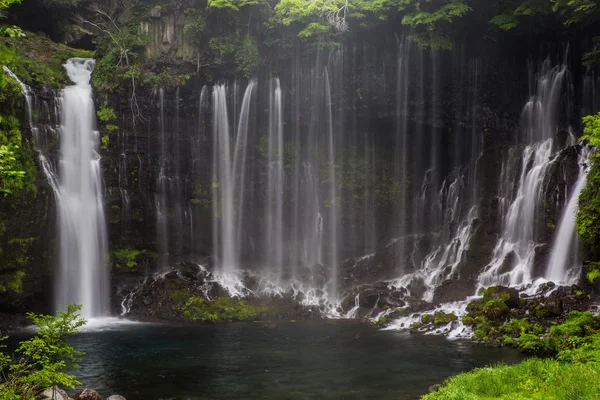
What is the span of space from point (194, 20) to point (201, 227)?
11.8m

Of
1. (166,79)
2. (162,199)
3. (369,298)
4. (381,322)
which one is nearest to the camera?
(381,322)

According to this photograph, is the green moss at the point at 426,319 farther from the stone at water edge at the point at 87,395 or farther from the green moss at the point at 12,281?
the green moss at the point at 12,281

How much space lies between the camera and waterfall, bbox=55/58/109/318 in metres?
24.9

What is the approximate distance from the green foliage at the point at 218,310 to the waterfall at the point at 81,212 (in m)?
4.29

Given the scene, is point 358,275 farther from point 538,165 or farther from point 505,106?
Result: point 505,106

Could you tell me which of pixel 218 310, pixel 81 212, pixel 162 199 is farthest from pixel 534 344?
pixel 81 212

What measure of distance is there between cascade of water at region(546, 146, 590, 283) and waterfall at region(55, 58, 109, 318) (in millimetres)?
21212

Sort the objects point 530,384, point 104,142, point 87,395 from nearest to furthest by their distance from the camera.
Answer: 1. point 530,384
2. point 87,395
3. point 104,142

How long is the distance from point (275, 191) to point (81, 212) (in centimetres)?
1088

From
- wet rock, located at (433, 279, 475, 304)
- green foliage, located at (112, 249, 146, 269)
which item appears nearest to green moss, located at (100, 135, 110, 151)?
green foliage, located at (112, 249, 146, 269)

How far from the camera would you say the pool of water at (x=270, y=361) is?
13586 mm

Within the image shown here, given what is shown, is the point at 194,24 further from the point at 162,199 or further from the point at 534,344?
the point at 534,344

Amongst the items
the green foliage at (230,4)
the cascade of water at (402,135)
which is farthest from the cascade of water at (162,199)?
the cascade of water at (402,135)

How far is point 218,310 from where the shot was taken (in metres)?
24.8
